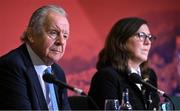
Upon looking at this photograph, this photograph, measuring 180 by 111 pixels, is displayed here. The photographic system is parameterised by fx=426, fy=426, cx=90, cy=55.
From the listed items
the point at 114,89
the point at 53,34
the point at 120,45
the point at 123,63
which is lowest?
the point at 114,89

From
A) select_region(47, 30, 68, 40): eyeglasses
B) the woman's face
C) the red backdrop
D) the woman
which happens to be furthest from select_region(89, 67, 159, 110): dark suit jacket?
the red backdrop

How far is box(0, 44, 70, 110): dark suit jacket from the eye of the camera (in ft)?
6.13

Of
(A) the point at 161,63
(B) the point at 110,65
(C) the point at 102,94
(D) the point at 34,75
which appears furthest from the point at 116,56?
(A) the point at 161,63

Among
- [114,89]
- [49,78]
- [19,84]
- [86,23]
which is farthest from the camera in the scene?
[86,23]

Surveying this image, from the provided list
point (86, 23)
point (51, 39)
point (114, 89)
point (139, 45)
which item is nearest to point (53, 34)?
point (51, 39)

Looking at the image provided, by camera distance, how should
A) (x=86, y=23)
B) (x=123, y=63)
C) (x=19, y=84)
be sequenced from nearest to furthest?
(x=19, y=84) < (x=123, y=63) < (x=86, y=23)

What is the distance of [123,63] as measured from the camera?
8.55ft

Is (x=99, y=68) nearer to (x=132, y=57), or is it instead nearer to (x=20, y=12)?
(x=132, y=57)

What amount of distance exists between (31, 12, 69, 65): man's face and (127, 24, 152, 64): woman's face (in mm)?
652

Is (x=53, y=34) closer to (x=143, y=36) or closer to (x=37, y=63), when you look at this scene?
(x=37, y=63)

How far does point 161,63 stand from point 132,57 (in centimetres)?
176

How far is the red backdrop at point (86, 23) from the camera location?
11.4 ft

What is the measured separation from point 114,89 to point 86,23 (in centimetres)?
148

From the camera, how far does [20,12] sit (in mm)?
3520
